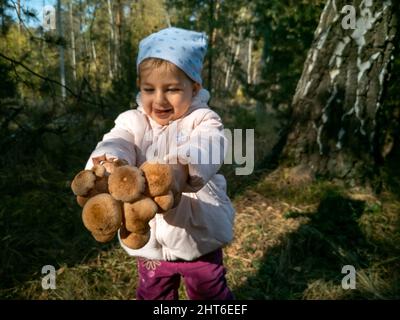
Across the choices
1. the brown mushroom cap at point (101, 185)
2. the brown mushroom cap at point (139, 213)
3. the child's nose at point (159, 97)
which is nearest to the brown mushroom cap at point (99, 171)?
the brown mushroom cap at point (101, 185)

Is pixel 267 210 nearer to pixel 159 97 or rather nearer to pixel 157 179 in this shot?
pixel 159 97

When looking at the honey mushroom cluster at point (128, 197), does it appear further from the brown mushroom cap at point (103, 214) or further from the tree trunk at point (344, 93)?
the tree trunk at point (344, 93)

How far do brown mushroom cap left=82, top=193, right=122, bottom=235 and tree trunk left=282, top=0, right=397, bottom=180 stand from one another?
2887 mm

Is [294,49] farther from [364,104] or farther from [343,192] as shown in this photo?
[343,192]

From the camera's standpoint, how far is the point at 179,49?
1389 mm

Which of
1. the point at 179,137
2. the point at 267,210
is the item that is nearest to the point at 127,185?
the point at 179,137

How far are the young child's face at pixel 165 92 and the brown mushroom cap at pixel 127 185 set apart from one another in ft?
1.94

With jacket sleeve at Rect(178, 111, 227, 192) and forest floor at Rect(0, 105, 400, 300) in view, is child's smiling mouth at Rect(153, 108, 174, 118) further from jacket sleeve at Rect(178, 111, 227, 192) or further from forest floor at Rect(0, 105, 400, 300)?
forest floor at Rect(0, 105, 400, 300)

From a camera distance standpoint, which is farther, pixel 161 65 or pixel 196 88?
pixel 196 88

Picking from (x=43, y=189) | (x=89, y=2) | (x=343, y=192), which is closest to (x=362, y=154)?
(x=343, y=192)

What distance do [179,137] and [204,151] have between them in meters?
0.33

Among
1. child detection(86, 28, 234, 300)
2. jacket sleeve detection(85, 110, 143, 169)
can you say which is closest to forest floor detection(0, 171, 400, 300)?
child detection(86, 28, 234, 300)

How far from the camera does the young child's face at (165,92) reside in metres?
1.38
